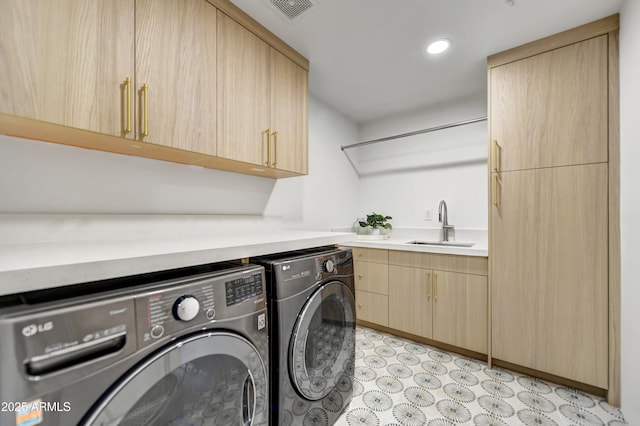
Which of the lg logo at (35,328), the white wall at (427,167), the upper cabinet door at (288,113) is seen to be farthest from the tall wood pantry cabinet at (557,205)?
the lg logo at (35,328)

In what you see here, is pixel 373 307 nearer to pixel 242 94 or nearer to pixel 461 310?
pixel 461 310

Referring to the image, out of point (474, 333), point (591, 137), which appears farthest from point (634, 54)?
point (474, 333)

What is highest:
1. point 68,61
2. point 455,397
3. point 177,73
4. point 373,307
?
point 177,73

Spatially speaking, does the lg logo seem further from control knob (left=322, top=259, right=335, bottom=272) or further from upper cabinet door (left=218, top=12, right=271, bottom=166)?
upper cabinet door (left=218, top=12, right=271, bottom=166)

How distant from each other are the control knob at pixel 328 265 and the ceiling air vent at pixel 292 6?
1.40 m

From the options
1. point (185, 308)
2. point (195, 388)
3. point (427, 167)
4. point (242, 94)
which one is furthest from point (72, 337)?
point (427, 167)

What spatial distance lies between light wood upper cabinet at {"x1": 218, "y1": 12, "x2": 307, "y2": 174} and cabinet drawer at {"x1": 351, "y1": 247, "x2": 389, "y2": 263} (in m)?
1.02

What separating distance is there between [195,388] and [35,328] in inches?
17.4

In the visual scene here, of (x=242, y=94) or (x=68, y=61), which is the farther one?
(x=242, y=94)

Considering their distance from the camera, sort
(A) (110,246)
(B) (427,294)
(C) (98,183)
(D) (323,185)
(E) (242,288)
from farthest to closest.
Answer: (D) (323,185) → (B) (427,294) → (C) (98,183) → (A) (110,246) → (E) (242,288)

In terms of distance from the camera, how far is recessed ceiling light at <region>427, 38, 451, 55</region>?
1796mm

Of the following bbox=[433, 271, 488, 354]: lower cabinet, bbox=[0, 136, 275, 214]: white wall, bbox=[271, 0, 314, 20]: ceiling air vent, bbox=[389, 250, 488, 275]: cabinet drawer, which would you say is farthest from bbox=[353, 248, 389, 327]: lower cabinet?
bbox=[271, 0, 314, 20]: ceiling air vent

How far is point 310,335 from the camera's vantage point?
3.98 ft

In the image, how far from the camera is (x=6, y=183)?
1.06 m
